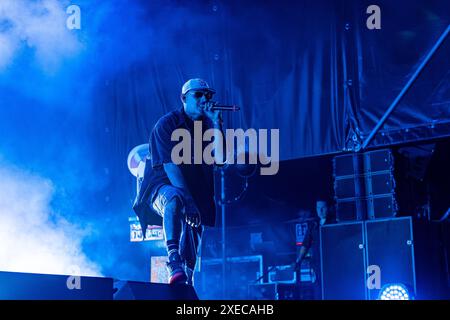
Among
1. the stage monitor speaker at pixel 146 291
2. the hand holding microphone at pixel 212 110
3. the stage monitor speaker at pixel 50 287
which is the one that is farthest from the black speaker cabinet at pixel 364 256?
the stage monitor speaker at pixel 50 287

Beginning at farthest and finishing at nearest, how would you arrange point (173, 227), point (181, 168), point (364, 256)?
point (364, 256)
point (181, 168)
point (173, 227)

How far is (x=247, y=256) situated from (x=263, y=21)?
302cm

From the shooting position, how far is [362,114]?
7.25m

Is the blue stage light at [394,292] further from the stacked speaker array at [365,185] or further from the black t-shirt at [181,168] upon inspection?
the black t-shirt at [181,168]

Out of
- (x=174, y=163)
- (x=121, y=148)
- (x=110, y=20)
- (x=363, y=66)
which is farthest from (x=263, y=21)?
(x=174, y=163)

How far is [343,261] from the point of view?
22.3ft

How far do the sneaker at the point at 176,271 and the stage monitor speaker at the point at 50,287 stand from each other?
1269 mm

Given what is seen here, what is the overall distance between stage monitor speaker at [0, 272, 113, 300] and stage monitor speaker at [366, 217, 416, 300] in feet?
12.1

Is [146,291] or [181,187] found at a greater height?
[181,187]

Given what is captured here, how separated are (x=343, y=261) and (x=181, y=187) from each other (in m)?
2.43

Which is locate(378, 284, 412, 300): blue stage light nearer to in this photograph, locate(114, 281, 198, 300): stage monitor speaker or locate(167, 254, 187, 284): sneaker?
locate(167, 254, 187, 284): sneaker

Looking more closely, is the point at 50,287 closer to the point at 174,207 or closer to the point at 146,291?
the point at 146,291

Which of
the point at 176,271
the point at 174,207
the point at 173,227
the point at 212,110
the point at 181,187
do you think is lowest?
the point at 176,271

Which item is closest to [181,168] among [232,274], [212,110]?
[212,110]
